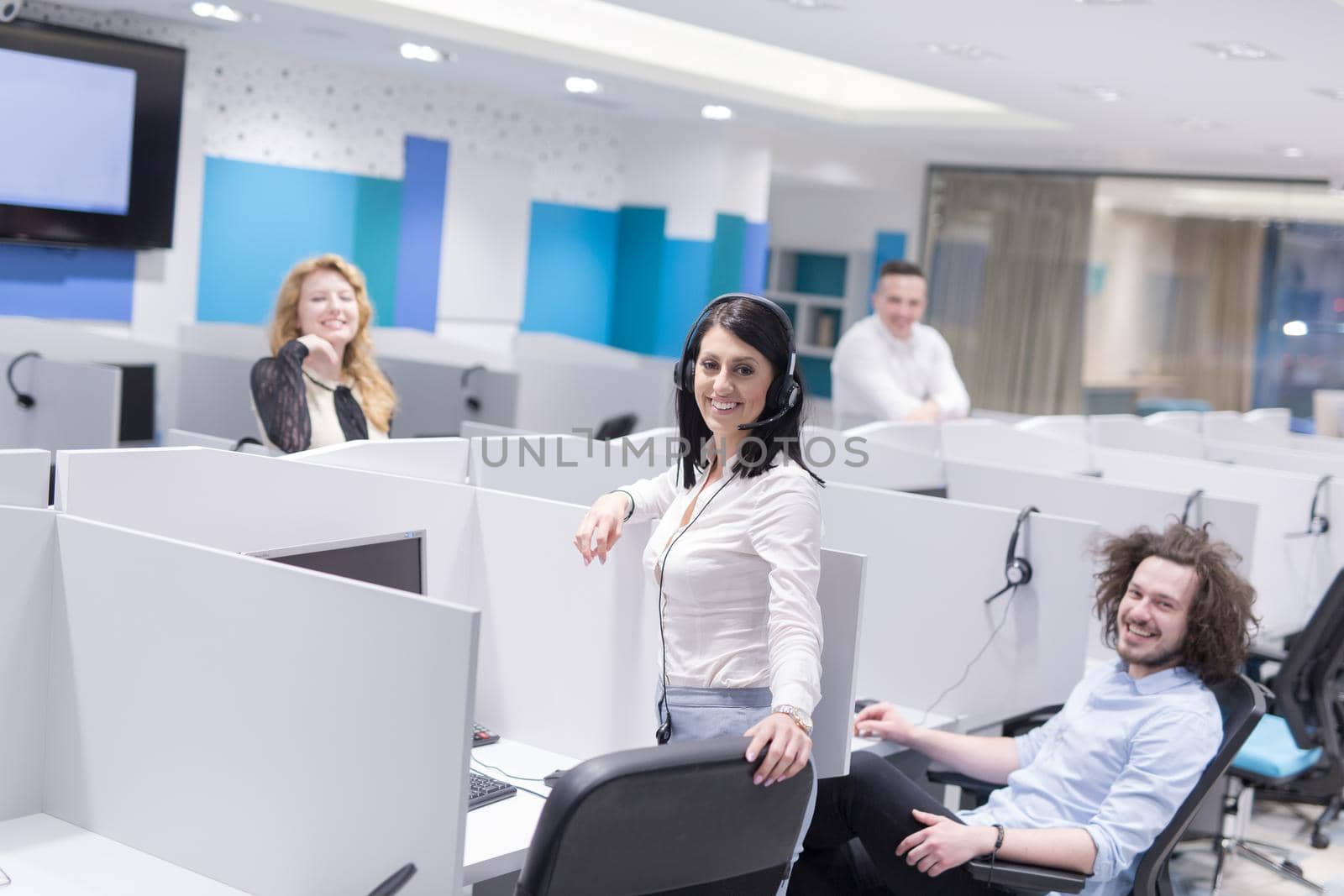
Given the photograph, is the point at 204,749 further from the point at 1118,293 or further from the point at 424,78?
the point at 1118,293

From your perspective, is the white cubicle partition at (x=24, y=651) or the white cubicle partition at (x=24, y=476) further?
the white cubicle partition at (x=24, y=476)

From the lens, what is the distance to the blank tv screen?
5777 mm

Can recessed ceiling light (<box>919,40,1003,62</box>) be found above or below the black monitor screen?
above

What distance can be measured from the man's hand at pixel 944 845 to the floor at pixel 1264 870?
151 cm

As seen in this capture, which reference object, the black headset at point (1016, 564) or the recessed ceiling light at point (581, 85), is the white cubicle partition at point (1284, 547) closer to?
the black headset at point (1016, 564)

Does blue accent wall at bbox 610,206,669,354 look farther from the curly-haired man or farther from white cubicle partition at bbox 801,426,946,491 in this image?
the curly-haired man

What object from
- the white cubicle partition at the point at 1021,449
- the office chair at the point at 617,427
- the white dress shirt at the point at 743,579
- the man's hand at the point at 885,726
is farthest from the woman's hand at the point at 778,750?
the office chair at the point at 617,427

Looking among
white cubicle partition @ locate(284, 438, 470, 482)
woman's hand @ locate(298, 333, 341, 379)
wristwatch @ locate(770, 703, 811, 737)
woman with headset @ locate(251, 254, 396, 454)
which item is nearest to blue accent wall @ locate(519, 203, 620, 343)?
woman with headset @ locate(251, 254, 396, 454)

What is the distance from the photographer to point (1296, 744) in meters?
3.43

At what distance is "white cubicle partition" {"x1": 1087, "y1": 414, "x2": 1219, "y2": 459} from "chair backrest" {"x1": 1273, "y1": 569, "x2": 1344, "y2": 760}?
5.81 ft

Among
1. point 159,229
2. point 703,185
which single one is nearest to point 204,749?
point 159,229

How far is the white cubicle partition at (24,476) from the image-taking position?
6.62 ft

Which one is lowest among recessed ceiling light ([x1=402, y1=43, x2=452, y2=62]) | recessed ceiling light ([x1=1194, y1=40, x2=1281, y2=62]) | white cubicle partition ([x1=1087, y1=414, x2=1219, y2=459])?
white cubicle partition ([x1=1087, y1=414, x2=1219, y2=459])

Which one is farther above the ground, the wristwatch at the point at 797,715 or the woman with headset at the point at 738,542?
the woman with headset at the point at 738,542
